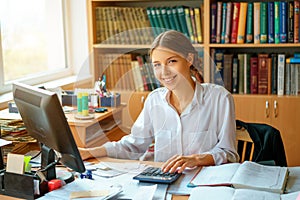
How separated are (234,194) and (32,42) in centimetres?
239

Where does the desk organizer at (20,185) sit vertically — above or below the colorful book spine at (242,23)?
below

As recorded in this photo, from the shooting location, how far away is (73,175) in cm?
185

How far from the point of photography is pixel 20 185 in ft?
5.57

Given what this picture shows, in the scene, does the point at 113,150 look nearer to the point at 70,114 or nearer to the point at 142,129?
the point at 142,129

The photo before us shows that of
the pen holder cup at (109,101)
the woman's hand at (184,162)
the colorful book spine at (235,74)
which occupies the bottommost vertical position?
the woman's hand at (184,162)

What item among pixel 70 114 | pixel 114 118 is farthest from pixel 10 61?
pixel 114 118

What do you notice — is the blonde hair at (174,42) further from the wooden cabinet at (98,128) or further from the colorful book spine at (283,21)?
the colorful book spine at (283,21)

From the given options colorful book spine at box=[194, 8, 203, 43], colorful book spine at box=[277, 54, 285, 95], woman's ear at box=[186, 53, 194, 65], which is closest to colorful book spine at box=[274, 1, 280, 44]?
colorful book spine at box=[277, 54, 285, 95]

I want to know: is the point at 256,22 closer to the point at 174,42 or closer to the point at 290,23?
the point at 290,23

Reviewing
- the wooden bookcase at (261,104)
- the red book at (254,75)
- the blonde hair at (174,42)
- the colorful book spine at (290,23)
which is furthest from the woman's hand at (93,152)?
the colorful book spine at (290,23)

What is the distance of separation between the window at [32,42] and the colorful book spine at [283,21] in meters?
1.62

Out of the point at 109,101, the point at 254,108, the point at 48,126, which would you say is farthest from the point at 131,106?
the point at 48,126

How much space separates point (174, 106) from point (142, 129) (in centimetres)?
18

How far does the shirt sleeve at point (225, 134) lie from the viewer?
6.63ft
